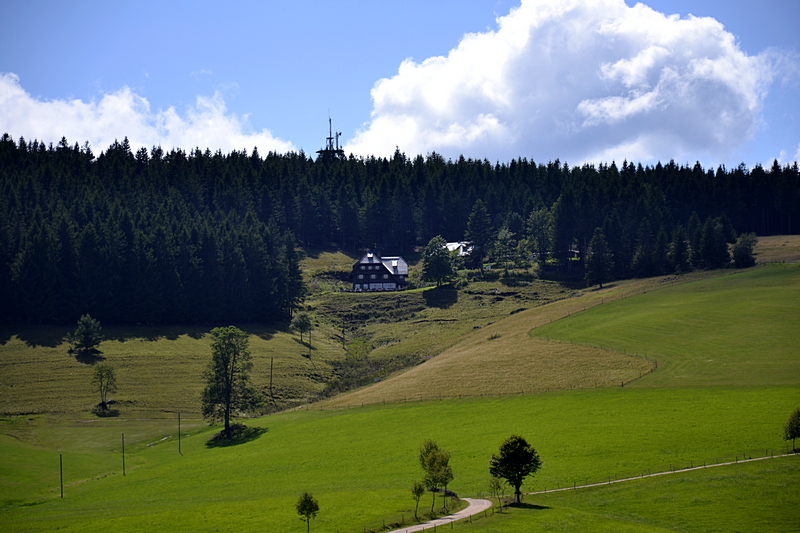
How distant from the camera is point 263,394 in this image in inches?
3839

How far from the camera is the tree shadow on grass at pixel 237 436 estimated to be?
249 feet

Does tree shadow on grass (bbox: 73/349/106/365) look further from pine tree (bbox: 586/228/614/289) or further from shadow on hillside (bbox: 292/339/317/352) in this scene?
pine tree (bbox: 586/228/614/289)

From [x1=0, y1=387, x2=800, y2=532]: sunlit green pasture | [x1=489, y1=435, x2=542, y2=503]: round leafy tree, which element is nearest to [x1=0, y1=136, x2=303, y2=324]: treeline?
[x1=0, y1=387, x2=800, y2=532]: sunlit green pasture

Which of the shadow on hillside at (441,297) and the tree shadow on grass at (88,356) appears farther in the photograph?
the shadow on hillside at (441,297)

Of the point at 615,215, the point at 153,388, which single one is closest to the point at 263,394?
the point at 153,388

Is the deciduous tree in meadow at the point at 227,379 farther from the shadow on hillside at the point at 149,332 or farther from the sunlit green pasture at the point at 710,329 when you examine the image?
the sunlit green pasture at the point at 710,329

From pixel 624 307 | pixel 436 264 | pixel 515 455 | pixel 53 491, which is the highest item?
pixel 436 264

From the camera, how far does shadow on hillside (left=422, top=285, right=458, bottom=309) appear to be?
5458 inches

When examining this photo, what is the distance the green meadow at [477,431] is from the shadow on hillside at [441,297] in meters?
23.5

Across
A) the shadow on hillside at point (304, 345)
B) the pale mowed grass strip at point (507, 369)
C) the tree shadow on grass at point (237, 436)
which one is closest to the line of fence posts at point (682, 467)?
the pale mowed grass strip at point (507, 369)

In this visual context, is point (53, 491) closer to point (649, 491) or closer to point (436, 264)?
point (649, 491)

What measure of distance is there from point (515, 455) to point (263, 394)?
60.1 m

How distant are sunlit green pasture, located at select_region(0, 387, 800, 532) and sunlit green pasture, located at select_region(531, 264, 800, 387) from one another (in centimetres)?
707

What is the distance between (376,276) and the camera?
157 metres
